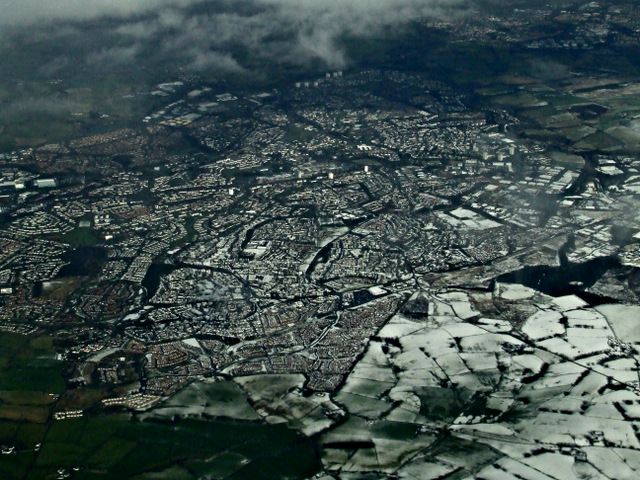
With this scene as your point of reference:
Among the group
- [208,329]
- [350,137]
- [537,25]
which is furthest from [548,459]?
[537,25]

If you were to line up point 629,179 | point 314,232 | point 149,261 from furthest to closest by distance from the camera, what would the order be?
point 629,179, point 314,232, point 149,261

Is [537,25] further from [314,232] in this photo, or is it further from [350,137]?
[314,232]

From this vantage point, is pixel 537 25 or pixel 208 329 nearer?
pixel 208 329

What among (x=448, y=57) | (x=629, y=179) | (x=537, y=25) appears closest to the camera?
(x=629, y=179)

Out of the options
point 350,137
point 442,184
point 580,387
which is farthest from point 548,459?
point 350,137

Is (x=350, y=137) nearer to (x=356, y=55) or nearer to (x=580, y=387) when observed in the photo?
(x=356, y=55)

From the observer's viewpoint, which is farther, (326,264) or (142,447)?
(326,264)
